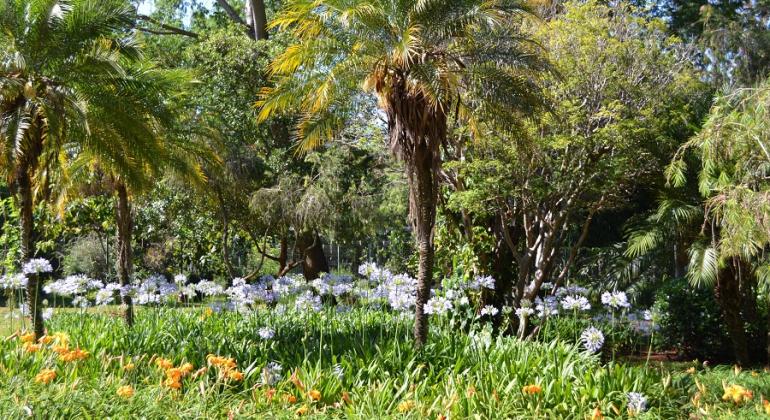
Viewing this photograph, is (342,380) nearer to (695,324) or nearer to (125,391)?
(125,391)

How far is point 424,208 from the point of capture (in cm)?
817

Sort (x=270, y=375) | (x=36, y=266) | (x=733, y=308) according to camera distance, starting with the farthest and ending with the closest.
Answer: (x=733, y=308) → (x=36, y=266) → (x=270, y=375)

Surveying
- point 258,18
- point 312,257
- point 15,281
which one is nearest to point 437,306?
point 15,281

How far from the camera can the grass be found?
15.8 feet

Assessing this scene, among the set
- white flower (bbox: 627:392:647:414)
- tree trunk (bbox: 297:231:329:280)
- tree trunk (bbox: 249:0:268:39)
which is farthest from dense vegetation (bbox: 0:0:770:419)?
tree trunk (bbox: 249:0:268:39)

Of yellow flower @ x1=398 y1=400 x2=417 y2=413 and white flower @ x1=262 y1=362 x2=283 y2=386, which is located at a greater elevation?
white flower @ x1=262 y1=362 x2=283 y2=386

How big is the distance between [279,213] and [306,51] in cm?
832

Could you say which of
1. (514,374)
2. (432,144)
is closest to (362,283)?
(432,144)

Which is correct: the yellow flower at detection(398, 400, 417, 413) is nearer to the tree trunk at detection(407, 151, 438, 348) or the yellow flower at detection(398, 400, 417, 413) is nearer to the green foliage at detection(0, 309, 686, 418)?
the green foliage at detection(0, 309, 686, 418)

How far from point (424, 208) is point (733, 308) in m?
6.80

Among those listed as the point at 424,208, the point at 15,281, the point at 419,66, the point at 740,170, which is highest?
the point at 419,66

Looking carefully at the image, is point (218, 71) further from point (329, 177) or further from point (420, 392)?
point (420, 392)

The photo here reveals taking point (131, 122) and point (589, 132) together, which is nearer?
point (131, 122)

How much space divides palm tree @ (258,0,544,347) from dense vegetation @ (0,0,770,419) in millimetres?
31
